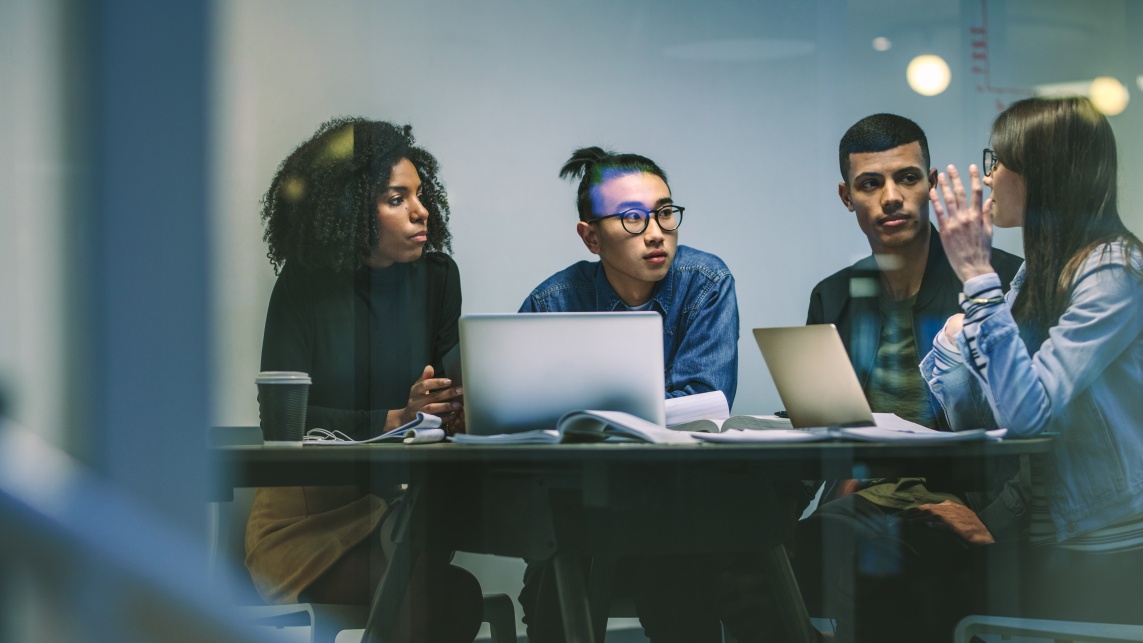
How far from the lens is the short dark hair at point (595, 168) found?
268 centimetres

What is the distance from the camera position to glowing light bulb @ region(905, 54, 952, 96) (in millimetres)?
2650

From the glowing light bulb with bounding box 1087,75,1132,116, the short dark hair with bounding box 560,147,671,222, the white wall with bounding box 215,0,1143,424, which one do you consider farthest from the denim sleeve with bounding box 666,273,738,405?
the glowing light bulb with bounding box 1087,75,1132,116

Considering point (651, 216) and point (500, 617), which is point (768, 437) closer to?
point (500, 617)

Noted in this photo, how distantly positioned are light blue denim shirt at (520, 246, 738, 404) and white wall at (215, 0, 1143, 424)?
0.18m

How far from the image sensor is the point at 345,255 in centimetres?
276

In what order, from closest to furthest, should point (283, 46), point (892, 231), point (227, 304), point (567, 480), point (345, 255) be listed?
point (227, 304), point (567, 480), point (283, 46), point (892, 231), point (345, 255)

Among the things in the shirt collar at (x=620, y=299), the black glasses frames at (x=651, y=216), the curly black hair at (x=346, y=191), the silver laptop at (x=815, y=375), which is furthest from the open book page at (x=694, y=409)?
the curly black hair at (x=346, y=191)

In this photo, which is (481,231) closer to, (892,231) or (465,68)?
(465,68)

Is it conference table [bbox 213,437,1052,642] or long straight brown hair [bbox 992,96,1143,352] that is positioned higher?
long straight brown hair [bbox 992,96,1143,352]

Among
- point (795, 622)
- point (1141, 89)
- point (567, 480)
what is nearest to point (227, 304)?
point (567, 480)

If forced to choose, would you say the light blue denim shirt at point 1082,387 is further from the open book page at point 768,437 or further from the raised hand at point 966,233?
the open book page at point 768,437

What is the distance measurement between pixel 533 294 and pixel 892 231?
1032mm

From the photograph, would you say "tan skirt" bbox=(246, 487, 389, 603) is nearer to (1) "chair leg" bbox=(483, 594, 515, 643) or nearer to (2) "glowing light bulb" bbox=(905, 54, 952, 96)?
(1) "chair leg" bbox=(483, 594, 515, 643)

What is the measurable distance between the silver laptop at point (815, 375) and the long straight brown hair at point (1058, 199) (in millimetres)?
612
